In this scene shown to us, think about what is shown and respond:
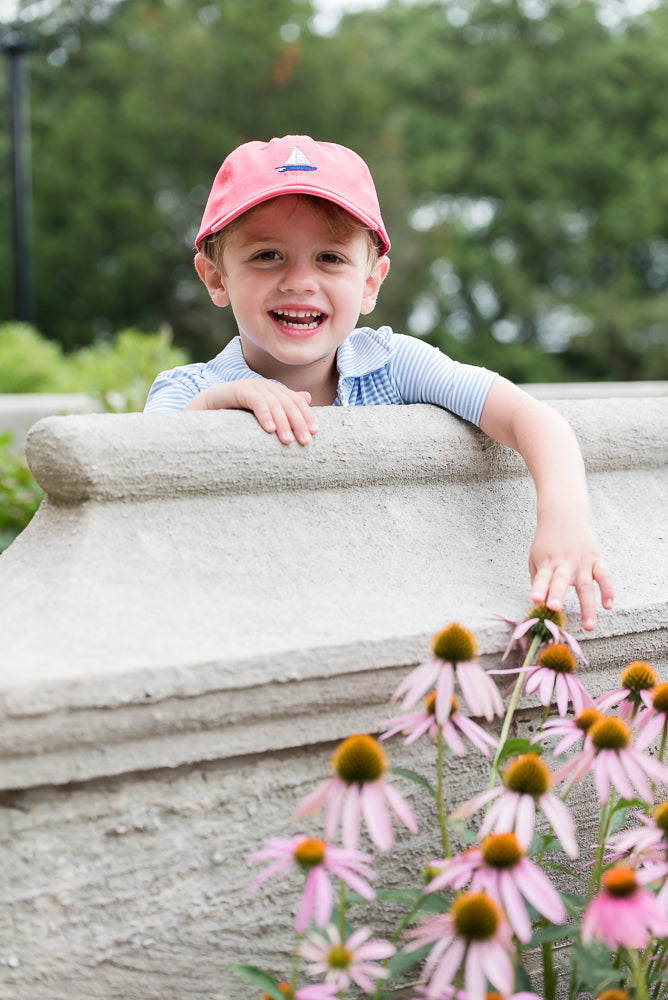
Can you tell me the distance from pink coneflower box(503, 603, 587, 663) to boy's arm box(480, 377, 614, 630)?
17mm

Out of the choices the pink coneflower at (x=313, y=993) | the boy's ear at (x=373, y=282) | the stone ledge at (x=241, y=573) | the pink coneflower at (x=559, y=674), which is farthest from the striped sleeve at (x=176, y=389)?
the pink coneflower at (x=313, y=993)

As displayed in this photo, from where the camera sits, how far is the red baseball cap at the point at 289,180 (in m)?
1.87

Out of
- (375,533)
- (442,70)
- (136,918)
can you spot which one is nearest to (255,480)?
(375,533)

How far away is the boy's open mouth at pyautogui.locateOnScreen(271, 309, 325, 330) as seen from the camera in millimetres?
1993

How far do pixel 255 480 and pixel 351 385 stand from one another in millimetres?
707

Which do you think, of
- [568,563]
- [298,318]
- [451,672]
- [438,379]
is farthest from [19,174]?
[451,672]

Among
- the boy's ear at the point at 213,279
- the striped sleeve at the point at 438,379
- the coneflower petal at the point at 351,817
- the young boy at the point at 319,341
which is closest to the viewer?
the coneflower petal at the point at 351,817

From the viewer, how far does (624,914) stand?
928 millimetres

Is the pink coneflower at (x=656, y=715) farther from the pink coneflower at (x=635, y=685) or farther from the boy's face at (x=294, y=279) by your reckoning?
the boy's face at (x=294, y=279)

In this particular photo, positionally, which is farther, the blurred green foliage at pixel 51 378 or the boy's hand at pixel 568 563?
the blurred green foliage at pixel 51 378

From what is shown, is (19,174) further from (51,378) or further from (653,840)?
(653,840)

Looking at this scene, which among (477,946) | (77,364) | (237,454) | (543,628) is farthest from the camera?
(77,364)

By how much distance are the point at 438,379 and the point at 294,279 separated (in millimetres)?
332

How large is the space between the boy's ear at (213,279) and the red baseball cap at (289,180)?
0.75ft
